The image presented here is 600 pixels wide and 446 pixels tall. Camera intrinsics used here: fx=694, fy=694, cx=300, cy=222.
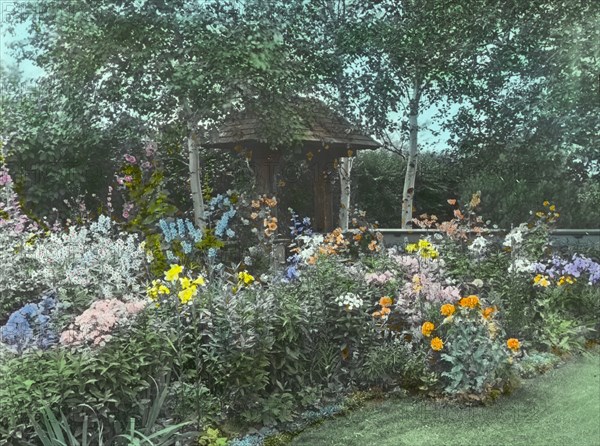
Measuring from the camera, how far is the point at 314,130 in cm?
568

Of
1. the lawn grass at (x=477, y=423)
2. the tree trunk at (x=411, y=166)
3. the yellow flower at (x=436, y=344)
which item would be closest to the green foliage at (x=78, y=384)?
the lawn grass at (x=477, y=423)

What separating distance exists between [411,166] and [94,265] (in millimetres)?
2821

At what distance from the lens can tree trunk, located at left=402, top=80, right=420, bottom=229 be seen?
5598 mm

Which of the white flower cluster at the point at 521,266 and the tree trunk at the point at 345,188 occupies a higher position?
the tree trunk at the point at 345,188

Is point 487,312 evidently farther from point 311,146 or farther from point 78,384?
point 311,146

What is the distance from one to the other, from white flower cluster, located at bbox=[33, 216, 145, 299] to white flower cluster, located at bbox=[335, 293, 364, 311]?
104 centimetres

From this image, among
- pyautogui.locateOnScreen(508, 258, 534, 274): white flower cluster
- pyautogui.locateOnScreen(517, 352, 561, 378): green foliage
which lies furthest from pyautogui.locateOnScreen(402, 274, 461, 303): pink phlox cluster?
pyautogui.locateOnScreen(508, 258, 534, 274): white flower cluster

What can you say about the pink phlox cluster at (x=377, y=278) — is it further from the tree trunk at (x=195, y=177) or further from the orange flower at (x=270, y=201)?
the tree trunk at (x=195, y=177)

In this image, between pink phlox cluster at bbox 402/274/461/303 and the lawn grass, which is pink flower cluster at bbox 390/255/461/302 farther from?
the lawn grass

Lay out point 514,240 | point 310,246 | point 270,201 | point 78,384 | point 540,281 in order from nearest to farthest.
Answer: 1. point 78,384
2. point 540,281
3. point 310,246
4. point 514,240
5. point 270,201

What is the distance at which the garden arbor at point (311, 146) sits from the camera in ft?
18.0

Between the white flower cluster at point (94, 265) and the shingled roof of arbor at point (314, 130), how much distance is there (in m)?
1.51

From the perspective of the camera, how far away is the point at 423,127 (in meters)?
5.65

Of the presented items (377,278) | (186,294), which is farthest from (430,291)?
(186,294)
